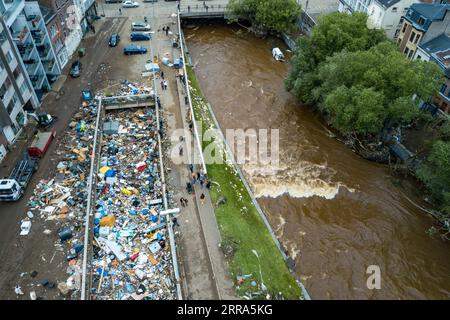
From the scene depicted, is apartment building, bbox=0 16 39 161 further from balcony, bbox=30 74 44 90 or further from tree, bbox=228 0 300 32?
tree, bbox=228 0 300 32

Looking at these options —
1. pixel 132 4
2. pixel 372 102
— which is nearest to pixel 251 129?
pixel 372 102

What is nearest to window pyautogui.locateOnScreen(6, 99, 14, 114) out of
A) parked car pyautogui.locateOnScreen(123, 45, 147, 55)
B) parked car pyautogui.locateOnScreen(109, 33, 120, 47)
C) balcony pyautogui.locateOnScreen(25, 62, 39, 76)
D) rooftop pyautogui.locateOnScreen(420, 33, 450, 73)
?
balcony pyautogui.locateOnScreen(25, 62, 39, 76)

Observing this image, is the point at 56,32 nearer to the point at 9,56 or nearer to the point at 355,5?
the point at 9,56

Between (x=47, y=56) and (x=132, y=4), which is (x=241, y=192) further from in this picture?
(x=132, y=4)

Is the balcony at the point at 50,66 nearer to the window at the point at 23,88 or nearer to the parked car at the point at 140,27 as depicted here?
the window at the point at 23,88

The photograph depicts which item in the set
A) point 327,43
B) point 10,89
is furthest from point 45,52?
point 327,43
